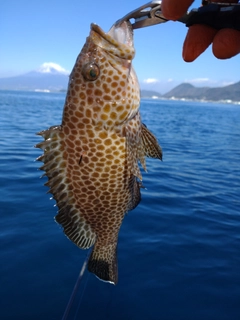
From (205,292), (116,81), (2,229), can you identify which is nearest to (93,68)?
(116,81)

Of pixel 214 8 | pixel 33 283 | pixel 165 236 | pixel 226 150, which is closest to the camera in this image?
pixel 214 8

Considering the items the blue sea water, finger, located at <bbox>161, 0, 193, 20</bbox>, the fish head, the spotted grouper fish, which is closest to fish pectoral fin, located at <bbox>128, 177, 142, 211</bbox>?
the spotted grouper fish

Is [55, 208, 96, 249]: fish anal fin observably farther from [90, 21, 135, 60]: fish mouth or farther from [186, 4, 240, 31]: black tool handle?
[186, 4, 240, 31]: black tool handle

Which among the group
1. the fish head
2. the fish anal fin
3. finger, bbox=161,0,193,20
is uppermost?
finger, bbox=161,0,193,20

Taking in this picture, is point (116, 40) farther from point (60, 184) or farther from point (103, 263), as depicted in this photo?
point (103, 263)

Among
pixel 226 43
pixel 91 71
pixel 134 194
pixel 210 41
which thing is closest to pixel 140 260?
pixel 134 194

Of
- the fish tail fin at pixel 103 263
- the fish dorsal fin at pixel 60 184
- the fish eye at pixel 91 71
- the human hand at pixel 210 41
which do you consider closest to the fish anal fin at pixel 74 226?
the fish dorsal fin at pixel 60 184

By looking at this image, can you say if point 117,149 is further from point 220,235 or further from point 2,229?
point 220,235
